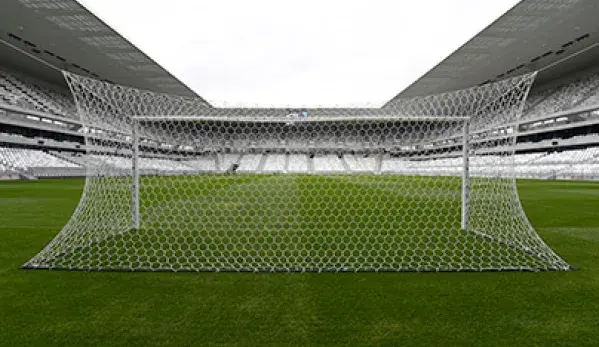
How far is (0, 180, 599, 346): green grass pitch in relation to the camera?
2.30m

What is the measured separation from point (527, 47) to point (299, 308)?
2606 centimetres

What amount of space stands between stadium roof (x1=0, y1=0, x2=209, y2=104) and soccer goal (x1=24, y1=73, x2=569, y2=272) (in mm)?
11723

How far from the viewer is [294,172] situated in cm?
565

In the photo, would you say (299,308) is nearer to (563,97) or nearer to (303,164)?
(303,164)

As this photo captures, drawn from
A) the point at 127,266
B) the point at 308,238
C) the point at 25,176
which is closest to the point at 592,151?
the point at 308,238

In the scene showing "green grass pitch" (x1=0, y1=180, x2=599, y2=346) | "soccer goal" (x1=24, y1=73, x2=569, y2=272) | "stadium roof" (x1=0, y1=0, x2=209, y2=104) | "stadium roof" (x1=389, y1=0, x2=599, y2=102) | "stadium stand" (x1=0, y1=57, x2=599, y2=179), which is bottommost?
"green grass pitch" (x1=0, y1=180, x2=599, y2=346)

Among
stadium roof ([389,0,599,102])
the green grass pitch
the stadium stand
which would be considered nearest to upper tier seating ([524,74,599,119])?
the stadium stand

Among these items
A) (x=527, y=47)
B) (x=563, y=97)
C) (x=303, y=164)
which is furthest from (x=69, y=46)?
(x=563, y=97)

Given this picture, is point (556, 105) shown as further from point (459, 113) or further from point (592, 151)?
point (459, 113)

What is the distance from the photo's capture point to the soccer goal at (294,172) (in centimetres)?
404

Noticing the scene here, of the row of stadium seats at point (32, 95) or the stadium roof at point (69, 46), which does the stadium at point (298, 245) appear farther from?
the row of stadium seats at point (32, 95)

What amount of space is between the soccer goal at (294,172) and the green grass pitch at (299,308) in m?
0.32

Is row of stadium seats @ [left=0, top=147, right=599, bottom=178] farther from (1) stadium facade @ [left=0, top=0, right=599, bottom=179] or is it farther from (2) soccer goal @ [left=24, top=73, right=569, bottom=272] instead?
(1) stadium facade @ [left=0, top=0, right=599, bottom=179]

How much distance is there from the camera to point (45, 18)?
18.6m
